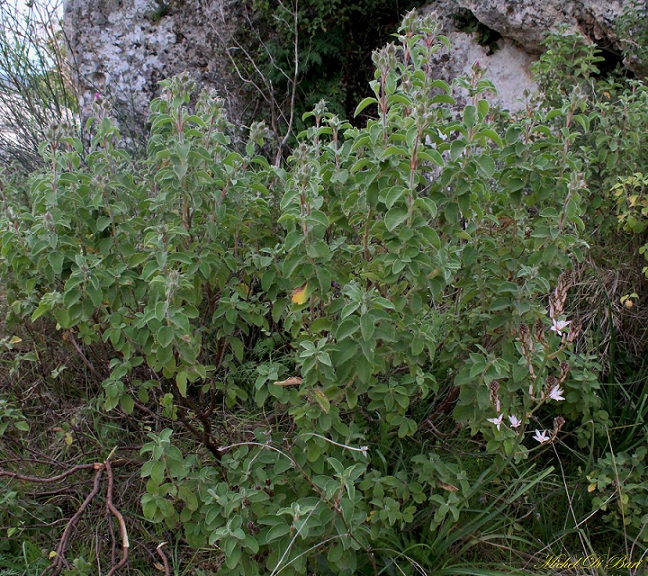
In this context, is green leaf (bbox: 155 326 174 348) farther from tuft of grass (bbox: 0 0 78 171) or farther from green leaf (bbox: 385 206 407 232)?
tuft of grass (bbox: 0 0 78 171)

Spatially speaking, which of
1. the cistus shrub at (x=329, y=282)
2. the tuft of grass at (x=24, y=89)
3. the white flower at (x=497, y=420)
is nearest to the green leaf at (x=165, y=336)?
the cistus shrub at (x=329, y=282)

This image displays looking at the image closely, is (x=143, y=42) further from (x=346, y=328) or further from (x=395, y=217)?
(x=346, y=328)

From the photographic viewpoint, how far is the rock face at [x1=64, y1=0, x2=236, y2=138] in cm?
510

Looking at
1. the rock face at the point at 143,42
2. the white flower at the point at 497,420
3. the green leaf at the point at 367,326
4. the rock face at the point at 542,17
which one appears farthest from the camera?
the rock face at the point at 143,42

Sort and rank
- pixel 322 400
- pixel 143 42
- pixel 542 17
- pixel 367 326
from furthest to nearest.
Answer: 1. pixel 143 42
2. pixel 542 17
3. pixel 322 400
4. pixel 367 326

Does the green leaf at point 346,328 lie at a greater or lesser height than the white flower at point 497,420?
greater

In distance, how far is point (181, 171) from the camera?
208cm

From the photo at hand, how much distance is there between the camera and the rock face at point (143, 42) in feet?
16.7

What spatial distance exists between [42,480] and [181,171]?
4.34 ft

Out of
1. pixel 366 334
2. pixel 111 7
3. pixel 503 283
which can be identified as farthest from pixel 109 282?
pixel 111 7

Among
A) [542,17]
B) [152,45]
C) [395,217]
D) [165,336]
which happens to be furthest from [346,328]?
[152,45]

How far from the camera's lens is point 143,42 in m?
5.11

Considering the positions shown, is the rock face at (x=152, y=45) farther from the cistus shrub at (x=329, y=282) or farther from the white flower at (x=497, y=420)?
the white flower at (x=497, y=420)

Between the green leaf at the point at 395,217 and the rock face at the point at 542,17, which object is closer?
the green leaf at the point at 395,217
